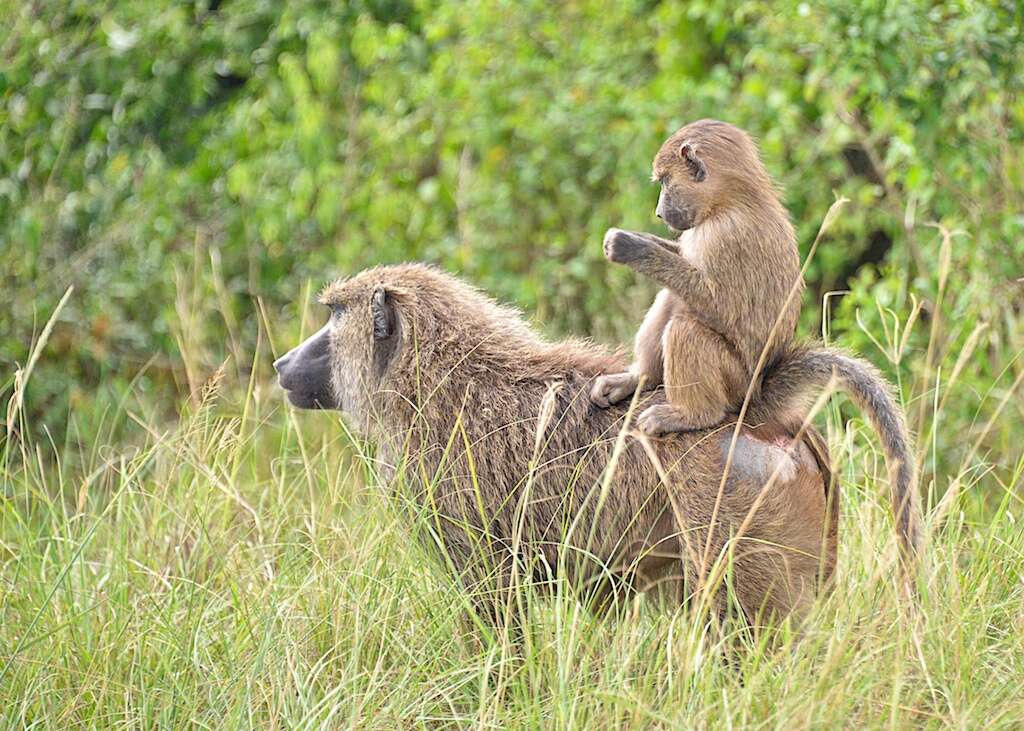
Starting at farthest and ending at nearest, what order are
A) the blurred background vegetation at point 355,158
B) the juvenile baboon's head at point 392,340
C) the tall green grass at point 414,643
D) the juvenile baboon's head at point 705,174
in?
the blurred background vegetation at point 355,158 < the juvenile baboon's head at point 392,340 < the juvenile baboon's head at point 705,174 < the tall green grass at point 414,643

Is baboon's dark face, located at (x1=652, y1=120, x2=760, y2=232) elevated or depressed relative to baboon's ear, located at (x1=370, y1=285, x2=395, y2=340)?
elevated

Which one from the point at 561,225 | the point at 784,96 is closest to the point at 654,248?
the point at 784,96

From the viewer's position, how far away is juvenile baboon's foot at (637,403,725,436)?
3.19m

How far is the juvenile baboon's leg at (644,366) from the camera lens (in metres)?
3.31

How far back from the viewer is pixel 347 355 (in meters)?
3.66

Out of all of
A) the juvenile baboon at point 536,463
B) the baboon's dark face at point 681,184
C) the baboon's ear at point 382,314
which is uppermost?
the baboon's dark face at point 681,184

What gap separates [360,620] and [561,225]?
4.37 metres

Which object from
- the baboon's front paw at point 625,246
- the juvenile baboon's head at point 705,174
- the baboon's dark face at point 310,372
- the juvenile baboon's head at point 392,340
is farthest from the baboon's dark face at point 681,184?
the baboon's dark face at point 310,372

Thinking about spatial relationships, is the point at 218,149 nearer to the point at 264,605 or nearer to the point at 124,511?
the point at 124,511

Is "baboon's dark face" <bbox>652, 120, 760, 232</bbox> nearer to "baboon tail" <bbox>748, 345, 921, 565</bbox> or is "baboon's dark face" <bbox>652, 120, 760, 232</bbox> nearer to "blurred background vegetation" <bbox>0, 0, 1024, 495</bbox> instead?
"baboon tail" <bbox>748, 345, 921, 565</bbox>

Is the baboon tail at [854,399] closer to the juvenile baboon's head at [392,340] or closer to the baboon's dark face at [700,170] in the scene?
the baboon's dark face at [700,170]

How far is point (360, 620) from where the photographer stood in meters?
3.32

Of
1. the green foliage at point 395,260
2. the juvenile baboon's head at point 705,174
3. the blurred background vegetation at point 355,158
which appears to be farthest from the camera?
the blurred background vegetation at point 355,158

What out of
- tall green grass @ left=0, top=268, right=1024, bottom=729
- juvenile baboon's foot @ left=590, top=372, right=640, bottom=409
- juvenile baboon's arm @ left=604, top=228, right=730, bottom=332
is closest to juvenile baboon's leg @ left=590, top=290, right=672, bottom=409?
juvenile baboon's foot @ left=590, top=372, right=640, bottom=409
